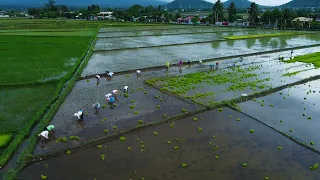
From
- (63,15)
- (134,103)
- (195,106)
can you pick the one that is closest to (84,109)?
(134,103)

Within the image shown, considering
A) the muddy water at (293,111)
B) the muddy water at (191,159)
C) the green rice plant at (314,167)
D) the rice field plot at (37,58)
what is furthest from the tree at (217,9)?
the green rice plant at (314,167)

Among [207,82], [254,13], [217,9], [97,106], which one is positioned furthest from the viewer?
[217,9]

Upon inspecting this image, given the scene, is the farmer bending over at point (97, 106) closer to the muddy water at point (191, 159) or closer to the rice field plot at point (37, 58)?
the muddy water at point (191, 159)

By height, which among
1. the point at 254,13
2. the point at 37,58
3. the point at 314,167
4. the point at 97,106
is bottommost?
the point at 314,167

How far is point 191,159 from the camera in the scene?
927 cm

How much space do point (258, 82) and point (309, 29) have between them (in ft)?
144

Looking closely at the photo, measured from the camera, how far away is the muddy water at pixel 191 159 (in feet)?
27.9

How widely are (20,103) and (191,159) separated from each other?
9.76 m

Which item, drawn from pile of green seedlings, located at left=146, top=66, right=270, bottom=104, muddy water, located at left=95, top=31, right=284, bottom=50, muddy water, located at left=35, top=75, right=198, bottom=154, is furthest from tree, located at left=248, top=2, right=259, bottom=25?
muddy water, located at left=35, top=75, right=198, bottom=154

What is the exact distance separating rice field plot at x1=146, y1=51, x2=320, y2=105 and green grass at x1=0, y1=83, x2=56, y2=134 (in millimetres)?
6638

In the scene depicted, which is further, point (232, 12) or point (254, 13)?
point (232, 12)

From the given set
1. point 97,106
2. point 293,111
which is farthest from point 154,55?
point 293,111

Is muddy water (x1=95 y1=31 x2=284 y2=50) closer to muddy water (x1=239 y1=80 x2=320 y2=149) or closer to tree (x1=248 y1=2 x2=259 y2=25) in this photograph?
muddy water (x1=239 y1=80 x2=320 y2=149)

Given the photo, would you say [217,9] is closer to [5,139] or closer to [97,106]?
[97,106]
